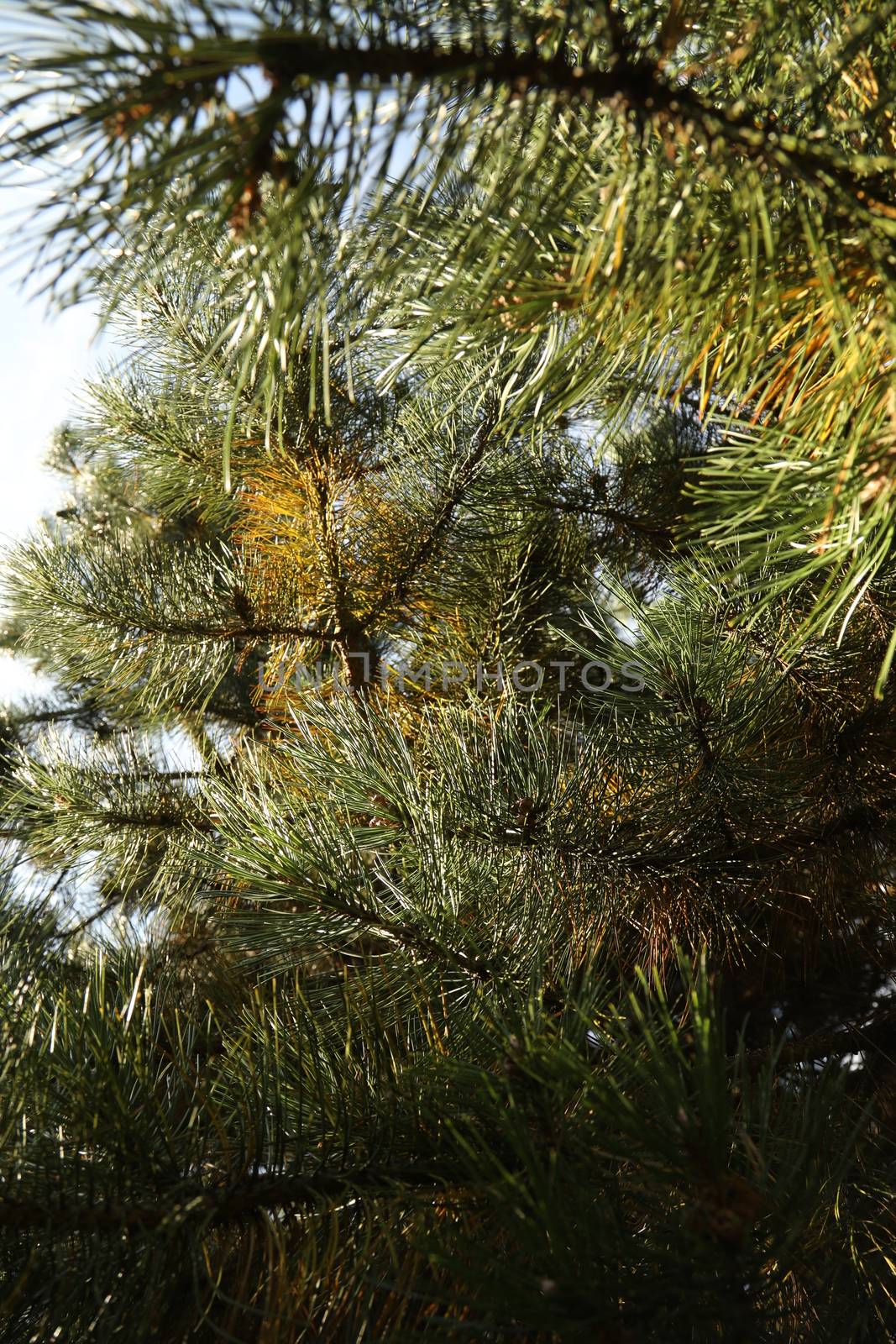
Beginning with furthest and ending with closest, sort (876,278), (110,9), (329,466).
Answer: (329,466)
(876,278)
(110,9)

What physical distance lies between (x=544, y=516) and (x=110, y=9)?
0.91 m

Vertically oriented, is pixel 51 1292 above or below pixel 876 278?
below

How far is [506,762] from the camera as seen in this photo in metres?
→ 0.64

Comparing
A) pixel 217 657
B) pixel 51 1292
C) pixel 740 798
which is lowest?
pixel 51 1292

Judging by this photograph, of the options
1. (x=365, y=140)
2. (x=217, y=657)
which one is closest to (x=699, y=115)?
(x=365, y=140)

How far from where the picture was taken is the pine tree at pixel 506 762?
0.28 meters

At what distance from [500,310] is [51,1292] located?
0.43 metres

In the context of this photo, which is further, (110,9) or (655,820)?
(655,820)

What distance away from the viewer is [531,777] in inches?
24.5

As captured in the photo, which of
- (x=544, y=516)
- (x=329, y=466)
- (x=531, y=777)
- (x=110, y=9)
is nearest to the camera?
(x=110, y=9)

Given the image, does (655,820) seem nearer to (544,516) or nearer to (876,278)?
(876,278)

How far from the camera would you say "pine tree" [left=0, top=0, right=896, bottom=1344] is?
10.9 inches

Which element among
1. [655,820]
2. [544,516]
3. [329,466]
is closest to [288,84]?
[655,820]

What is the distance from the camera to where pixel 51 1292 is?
367 mm
